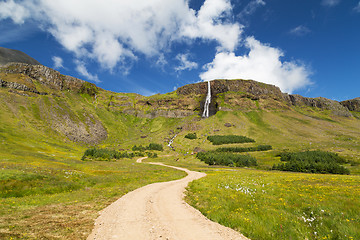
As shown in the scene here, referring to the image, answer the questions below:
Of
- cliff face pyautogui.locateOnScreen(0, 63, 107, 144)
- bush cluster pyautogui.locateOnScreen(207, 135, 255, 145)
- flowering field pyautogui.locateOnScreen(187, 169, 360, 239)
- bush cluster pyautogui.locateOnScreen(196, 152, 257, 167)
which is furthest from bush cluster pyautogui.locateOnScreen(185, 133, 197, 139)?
flowering field pyautogui.locateOnScreen(187, 169, 360, 239)

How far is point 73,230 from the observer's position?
35.6ft

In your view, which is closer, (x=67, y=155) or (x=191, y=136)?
(x=67, y=155)

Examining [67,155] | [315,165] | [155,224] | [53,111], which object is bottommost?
[67,155]

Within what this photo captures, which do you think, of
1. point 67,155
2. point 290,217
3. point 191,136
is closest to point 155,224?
point 290,217

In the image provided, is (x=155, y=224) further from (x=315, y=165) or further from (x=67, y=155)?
(x=67, y=155)

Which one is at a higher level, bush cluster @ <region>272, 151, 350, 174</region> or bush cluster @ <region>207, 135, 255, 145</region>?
bush cluster @ <region>207, 135, 255, 145</region>

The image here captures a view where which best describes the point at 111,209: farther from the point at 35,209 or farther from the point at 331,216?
the point at 331,216

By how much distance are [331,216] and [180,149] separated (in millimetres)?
137420

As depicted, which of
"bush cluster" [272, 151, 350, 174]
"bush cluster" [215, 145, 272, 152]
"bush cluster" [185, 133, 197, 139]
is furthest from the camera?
"bush cluster" [185, 133, 197, 139]

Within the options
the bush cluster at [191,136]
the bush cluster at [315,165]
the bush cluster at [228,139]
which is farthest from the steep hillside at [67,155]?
the bush cluster at [228,139]

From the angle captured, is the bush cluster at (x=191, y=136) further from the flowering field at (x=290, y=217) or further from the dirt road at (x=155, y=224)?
the flowering field at (x=290, y=217)

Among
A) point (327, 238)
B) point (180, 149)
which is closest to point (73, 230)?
point (327, 238)

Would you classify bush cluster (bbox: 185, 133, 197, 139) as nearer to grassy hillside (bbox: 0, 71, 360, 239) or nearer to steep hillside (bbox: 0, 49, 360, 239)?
grassy hillside (bbox: 0, 71, 360, 239)

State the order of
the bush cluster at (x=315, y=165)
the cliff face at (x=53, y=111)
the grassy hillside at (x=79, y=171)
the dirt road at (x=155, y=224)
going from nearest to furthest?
→ the dirt road at (x=155, y=224) < the grassy hillside at (x=79, y=171) < the bush cluster at (x=315, y=165) < the cliff face at (x=53, y=111)
